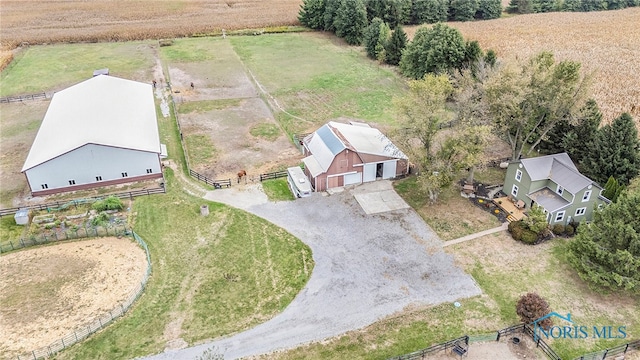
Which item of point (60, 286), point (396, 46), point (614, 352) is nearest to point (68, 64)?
point (396, 46)

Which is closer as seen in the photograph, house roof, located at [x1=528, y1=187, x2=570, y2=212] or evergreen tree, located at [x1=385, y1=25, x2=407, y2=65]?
house roof, located at [x1=528, y1=187, x2=570, y2=212]

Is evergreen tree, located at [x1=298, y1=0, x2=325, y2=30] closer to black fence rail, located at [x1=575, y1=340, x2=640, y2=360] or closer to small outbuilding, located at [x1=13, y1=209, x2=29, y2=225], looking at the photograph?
small outbuilding, located at [x1=13, y1=209, x2=29, y2=225]

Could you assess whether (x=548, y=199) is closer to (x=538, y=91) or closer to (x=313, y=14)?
(x=538, y=91)

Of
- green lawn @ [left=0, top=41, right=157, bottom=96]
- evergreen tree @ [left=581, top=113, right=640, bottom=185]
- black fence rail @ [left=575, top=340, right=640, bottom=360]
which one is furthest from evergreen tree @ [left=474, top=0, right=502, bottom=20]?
black fence rail @ [left=575, top=340, right=640, bottom=360]

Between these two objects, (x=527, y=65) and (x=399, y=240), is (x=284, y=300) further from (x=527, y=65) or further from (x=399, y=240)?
(x=527, y=65)

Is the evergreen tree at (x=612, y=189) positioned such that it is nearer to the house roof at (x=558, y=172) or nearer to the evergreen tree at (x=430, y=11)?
the house roof at (x=558, y=172)

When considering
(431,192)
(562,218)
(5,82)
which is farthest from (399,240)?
(5,82)
